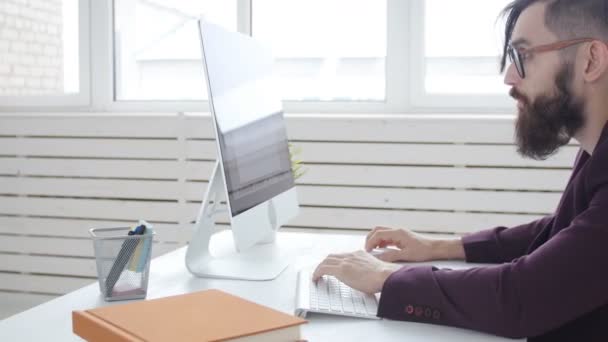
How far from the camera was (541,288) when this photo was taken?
1.02 m

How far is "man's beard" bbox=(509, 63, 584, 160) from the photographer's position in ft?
4.09

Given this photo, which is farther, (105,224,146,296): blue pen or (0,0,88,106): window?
(0,0,88,106): window

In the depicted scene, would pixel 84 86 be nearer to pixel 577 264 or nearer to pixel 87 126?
pixel 87 126

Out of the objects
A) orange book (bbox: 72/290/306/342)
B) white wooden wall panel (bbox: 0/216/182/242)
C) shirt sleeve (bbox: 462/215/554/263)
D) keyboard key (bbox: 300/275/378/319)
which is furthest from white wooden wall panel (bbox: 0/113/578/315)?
orange book (bbox: 72/290/306/342)

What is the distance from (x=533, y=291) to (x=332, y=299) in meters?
0.33

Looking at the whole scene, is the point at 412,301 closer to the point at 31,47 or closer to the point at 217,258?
the point at 217,258

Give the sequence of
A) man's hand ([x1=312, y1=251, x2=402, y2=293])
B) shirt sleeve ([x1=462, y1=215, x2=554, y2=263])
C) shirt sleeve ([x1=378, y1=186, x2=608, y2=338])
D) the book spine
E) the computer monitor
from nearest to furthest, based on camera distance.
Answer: the book spine
shirt sleeve ([x1=378, y1=186, x2=608, y2=338])
man's hand ([x1=312, y1=251, x2=402, y2=293])
the computer monitor
shirt sleeve ([x1=462, y1=215, x2=554, y2=263])

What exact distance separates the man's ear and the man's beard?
0.04 meters

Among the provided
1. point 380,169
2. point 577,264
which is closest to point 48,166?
point 380,169

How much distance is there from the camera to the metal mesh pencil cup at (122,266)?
1.23 m

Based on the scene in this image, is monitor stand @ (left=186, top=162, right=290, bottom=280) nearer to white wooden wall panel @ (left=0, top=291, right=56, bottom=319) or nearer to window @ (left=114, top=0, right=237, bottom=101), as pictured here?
window @ (left=114, top=0, right=237, bottom=101)

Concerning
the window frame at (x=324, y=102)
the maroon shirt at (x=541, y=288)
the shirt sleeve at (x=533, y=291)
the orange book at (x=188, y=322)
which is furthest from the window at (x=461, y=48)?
the orange book at (x=188, y=322)

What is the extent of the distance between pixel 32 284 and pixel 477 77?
233 centimetres

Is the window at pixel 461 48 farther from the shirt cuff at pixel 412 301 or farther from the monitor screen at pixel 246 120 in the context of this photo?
the shirt cuff at pixel 412 301
